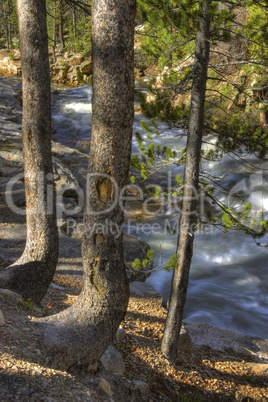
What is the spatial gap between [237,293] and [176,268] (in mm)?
5182

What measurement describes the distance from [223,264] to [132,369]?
6556 millimetres

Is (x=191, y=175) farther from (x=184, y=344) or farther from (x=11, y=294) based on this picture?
(x=184, y=344)

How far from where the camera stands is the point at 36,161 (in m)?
5.27

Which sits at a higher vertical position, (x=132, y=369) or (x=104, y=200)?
(x=104, y=200)

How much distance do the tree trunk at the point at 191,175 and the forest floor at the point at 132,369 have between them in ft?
2.03

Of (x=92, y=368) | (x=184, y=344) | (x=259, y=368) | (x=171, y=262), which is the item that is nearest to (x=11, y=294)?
(x=92, y=368)

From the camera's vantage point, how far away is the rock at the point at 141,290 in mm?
7830

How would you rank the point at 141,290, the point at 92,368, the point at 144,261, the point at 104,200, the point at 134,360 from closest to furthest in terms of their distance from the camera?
the point at 104,200 → the point at 92,368 → the point at 144,261 → the point at 134,360 → the point at 141,290

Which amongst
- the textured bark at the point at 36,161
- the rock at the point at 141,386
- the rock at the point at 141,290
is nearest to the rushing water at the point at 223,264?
the rock at the point at 141,290

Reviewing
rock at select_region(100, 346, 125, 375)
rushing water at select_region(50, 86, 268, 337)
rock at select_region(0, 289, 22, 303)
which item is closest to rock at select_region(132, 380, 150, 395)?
rock at select_region(100, 346, 125, 375)

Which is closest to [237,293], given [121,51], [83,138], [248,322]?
[248,322]

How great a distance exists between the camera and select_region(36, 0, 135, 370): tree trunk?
138 inches

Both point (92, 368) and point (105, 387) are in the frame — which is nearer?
point (105, 387)

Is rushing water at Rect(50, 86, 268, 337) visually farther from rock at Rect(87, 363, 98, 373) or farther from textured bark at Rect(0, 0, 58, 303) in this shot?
rock at Rect(87, 363, 98, 373)
